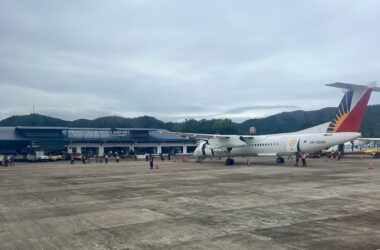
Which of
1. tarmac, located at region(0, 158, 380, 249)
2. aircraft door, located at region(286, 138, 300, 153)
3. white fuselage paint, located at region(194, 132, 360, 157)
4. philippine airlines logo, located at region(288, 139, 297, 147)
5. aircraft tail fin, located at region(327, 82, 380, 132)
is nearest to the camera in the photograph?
tarmac, located at region(0, 158, 380, 249)

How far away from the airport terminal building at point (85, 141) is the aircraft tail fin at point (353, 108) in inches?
1810

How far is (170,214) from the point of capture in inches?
444

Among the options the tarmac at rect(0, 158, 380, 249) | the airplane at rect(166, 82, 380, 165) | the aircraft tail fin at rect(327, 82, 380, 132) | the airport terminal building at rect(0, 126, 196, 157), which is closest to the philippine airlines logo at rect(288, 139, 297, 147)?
the airplane at rect(166, 82, 380, 165)

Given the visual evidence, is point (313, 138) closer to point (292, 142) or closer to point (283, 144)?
point (292, 142)

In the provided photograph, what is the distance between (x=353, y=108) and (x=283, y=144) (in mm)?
8182

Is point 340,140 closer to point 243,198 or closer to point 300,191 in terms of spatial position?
point 300,191

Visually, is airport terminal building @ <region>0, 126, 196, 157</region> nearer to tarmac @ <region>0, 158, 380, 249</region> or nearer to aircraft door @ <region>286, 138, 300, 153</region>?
aircraft door @ <region>286, 138, 300, 153</region>

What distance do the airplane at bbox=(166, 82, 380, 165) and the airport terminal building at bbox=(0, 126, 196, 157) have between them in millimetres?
33567

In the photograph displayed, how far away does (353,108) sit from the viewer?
30.4m

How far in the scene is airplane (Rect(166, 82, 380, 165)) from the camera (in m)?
30.0

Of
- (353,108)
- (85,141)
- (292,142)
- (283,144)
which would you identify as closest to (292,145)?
(292,142)

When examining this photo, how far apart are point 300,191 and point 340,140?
17.8m

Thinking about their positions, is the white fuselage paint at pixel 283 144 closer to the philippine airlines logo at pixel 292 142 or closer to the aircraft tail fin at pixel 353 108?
the philippine airlines logo at pixel 292 142

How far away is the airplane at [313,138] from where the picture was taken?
2998cm
